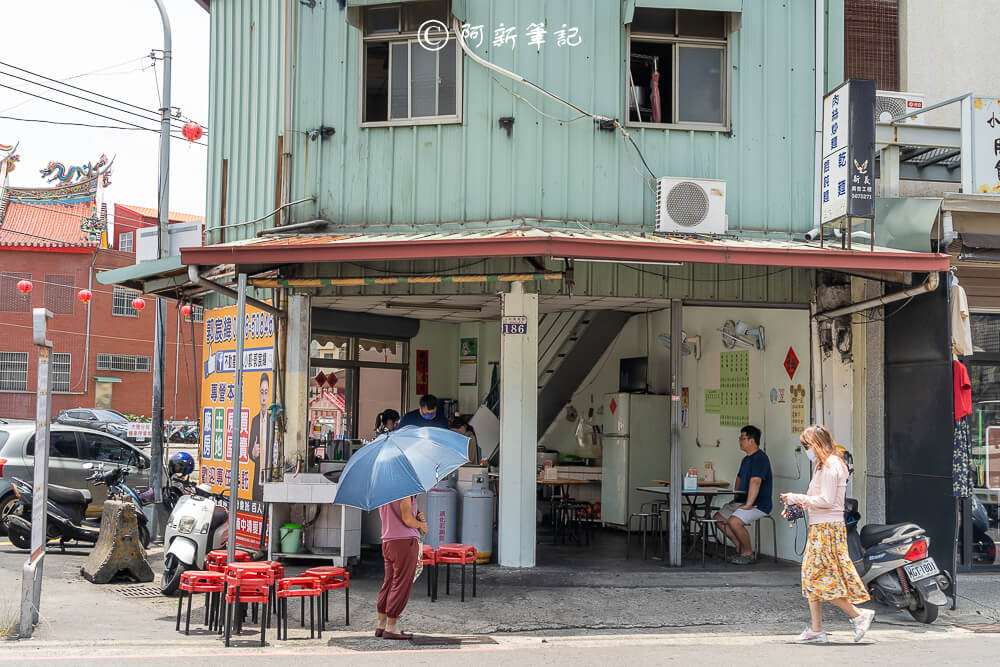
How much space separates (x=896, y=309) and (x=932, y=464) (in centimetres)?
174

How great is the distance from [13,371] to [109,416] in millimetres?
6025

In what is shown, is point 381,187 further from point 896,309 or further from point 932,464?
point 932,464

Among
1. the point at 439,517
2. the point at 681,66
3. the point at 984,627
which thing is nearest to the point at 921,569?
the point at 984,627

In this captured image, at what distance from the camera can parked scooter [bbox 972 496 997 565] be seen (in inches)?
461

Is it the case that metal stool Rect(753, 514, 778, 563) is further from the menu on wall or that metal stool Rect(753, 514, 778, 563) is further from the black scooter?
the black scooter

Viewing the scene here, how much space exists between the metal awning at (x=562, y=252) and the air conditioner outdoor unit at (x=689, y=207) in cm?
105

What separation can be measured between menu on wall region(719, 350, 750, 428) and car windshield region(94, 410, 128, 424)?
3249cm

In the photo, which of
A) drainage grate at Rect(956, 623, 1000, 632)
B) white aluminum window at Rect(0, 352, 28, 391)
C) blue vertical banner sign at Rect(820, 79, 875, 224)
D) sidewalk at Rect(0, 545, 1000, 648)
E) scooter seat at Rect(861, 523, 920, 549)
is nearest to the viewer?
sidewalk at Rect(0, 545, 1000, 648)

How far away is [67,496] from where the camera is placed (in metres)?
13.7

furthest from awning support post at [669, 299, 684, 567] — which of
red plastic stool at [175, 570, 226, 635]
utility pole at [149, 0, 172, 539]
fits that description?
utility pole at [149, 0, 172, 539]

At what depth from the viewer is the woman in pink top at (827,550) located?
838 centimetres

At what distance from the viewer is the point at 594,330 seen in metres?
15.6

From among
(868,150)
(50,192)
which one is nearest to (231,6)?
(868,150)

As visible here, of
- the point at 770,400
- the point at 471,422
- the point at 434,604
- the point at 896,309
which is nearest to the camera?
the point at 434,604
